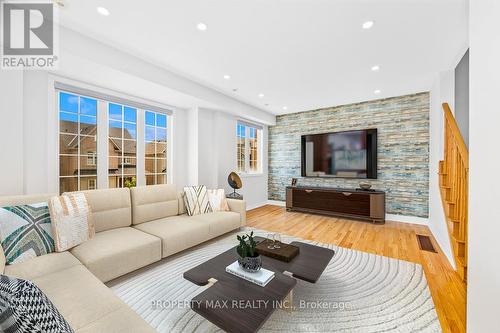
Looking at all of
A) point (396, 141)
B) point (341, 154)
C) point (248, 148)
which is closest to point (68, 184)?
point (248, 148)

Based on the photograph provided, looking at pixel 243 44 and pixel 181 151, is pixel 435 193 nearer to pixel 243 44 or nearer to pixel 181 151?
pixel 243 44

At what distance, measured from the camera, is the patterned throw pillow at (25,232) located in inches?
Answer: 65.4

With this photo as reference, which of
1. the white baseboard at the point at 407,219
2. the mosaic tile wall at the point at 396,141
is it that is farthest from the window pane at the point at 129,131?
the white baseboard at the point at 407,219

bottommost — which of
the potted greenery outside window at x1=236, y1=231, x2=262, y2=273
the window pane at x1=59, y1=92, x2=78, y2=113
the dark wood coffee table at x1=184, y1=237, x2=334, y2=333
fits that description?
the dark wood coffee table at x1=184, y1=237, x2=334, y2=333

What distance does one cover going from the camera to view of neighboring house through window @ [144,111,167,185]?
147 inches

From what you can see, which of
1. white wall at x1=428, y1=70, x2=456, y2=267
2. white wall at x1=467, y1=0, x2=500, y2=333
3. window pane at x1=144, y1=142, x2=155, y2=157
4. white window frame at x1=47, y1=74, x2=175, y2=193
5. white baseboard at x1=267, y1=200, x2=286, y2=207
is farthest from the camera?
white baseboard at x1=267, y1=200, x2=286, y2=207

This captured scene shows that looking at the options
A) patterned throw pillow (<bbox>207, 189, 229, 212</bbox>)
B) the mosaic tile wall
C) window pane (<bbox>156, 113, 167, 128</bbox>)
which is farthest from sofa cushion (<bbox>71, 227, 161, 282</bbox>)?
the mosaic tile wall

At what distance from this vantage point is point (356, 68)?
Result: 299cm

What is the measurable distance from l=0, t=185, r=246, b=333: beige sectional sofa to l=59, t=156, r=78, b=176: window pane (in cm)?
79

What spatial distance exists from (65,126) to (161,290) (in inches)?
99.9

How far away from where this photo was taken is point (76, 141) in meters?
2.89

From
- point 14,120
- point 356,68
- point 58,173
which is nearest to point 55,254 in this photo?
point 58,173

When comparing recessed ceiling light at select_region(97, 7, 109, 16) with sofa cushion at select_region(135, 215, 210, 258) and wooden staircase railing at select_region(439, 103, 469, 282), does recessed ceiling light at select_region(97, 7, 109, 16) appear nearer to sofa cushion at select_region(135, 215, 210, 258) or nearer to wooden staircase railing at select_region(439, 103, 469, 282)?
sofa cushion at select_region(135, 215, 210, 258)

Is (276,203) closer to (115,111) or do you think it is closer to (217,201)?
(217,201)
